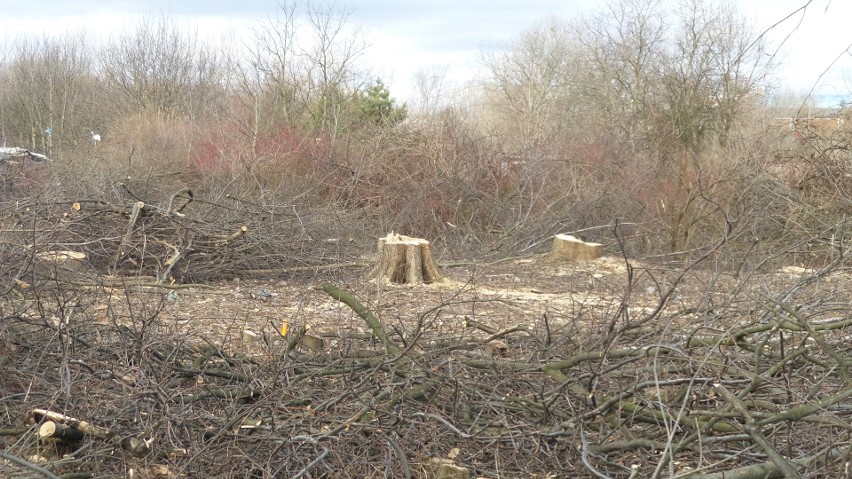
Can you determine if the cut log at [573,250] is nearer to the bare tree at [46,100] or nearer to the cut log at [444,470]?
the cut log at [444,470]

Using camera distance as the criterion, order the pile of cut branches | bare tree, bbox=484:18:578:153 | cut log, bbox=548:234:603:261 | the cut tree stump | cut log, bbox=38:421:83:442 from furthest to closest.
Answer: bare tree, bbox=484:18:578:153
cut log, bbox=548:234:603:261
the cut tree stump
cut log, bbox=38:421:83:442
the pile of cut branches

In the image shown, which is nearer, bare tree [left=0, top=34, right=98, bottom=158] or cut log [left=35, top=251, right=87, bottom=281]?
cut log [left=35, top=251, right=87, bottom=281]

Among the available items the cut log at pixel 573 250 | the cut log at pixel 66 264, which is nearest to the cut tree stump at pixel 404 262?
the cut log at pixel 573 250

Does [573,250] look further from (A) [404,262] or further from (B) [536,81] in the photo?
(B) [536,81]

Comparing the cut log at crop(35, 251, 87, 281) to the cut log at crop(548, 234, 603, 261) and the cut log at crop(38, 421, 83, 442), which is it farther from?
the cut log at crop(548, 234, 603, 261)

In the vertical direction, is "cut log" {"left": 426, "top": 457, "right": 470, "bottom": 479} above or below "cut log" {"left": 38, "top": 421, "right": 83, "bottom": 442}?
below

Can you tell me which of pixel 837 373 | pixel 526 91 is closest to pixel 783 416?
pixel 837 373

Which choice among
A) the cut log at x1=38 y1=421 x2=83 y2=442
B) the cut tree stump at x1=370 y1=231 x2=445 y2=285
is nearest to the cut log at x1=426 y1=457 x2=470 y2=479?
the cut log at x1=38 y1=421 x2=83 y2=442

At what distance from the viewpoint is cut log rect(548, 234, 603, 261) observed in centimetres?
1099

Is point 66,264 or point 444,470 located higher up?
point 66,264

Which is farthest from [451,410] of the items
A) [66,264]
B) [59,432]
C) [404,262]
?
[404,262]

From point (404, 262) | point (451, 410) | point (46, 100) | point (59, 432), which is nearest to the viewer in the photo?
point (59, 432)

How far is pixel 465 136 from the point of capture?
14.3 m

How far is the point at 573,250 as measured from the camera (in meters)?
11.0
